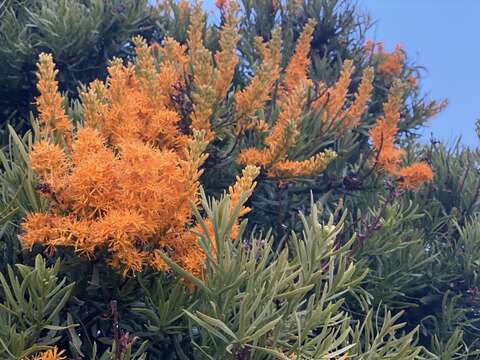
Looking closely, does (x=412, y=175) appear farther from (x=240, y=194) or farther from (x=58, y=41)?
(x=58, y=41)

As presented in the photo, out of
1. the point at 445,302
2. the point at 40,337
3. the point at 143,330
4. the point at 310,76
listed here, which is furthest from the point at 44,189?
the point at 310,76

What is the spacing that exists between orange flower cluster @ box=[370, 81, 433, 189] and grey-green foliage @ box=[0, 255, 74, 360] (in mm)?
2493

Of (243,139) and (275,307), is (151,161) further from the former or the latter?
(243,139)

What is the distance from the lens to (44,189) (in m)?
2.48

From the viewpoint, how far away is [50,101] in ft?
9.56

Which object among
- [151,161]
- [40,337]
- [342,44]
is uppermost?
[342,44]

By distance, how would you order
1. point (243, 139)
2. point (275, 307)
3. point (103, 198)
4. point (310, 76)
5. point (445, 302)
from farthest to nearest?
1. point (310, 76)
2. point (445, 302)
3. point (243, 139)
4. point (275, 307)
5. point (103, 198)

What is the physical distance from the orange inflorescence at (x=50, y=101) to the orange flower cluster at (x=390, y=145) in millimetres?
2165

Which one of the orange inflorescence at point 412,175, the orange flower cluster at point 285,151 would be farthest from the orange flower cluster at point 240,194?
the orange inflorescence at point 412,175

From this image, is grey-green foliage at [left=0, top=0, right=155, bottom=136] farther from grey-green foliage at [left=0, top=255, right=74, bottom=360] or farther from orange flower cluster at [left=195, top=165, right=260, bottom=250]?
orange flower cluster at [left=195, top=165, right=260, bottom=250]

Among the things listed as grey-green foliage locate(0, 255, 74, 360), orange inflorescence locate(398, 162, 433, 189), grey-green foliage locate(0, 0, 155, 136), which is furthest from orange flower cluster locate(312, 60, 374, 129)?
grey-green foliage locate(0, 255, 74, 360)

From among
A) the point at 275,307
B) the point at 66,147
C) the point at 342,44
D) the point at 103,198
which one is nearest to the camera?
the point at 103,198

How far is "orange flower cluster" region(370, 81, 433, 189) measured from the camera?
435 cm

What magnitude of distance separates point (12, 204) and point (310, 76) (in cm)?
379
